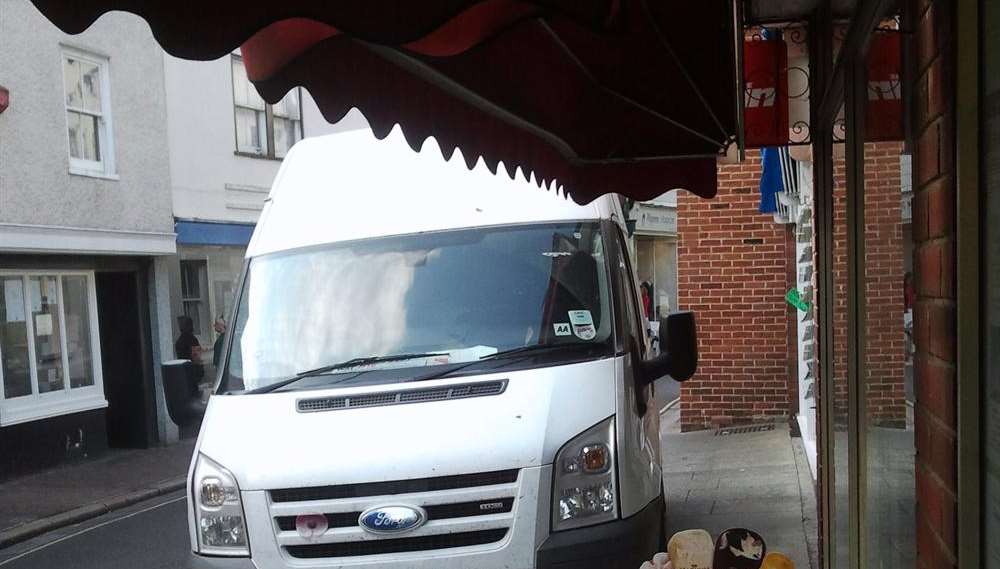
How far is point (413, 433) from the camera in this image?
4305mm

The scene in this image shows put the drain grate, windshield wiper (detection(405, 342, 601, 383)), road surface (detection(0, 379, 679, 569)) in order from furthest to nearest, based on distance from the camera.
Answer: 1. the drain grate
2. road surface (detection(0, 379, 679, 569))
3. windshield wiper (detection(405, 342, 601, 383))

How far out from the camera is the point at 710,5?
2.60 metres

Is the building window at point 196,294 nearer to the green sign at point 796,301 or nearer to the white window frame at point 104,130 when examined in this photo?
the white window frame at point 104,130

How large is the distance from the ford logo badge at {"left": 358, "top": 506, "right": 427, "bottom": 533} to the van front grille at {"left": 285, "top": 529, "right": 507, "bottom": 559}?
7 cm

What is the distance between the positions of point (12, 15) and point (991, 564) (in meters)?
14.0

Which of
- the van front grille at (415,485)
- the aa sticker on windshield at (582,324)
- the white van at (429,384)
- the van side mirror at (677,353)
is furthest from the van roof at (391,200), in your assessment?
the van front grille at (415,485)

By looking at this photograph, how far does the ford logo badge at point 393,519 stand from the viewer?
13.8 ft

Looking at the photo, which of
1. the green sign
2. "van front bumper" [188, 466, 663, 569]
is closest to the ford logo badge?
"van front bumper" [188, 466, 663, 569]

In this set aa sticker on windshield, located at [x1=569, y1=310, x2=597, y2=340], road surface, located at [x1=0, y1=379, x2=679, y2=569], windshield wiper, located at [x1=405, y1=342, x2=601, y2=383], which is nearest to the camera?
windshield wiper, located at [x1=405, y1=342, x2=601, y2=383]

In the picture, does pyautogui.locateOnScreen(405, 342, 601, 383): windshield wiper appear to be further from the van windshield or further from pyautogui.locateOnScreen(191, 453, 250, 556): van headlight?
pyautogui.locateOnScreen(191, 453, 250, 556): van headlight

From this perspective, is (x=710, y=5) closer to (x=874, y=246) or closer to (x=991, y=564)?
(x=874, y=246)

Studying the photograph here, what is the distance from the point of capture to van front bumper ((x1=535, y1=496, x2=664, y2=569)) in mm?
4234

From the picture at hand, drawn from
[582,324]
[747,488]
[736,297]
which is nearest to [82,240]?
[736,297]

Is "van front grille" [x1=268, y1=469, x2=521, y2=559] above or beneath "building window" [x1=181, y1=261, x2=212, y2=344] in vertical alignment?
beneath
